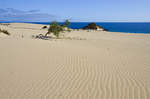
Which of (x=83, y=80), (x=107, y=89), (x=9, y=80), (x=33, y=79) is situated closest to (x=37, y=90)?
(x=33, y=79)

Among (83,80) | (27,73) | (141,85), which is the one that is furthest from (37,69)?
(141,85)

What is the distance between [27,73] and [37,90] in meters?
1.43

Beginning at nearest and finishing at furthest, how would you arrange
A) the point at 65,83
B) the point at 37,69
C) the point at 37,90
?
the point at 37,90, the point at 65,83, the point at 37,69

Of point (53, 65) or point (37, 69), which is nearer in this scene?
point (37, 69)

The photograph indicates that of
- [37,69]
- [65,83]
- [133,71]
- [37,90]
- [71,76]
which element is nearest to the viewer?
[37,90]

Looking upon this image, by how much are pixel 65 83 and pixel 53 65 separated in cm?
190

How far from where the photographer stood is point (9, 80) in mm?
4969

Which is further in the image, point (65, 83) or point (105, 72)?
point (105, 72)

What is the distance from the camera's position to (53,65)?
6.68 m

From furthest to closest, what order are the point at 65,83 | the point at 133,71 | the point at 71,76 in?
the point at 133,71
the point at 71,76
the point at 65,83

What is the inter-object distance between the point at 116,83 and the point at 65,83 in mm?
1752

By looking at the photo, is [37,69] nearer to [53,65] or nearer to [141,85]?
[53,65]

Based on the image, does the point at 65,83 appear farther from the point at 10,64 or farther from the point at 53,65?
the point at 10,64

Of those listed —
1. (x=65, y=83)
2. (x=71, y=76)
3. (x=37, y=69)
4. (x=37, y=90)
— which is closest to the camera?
(x=37, y=90)
